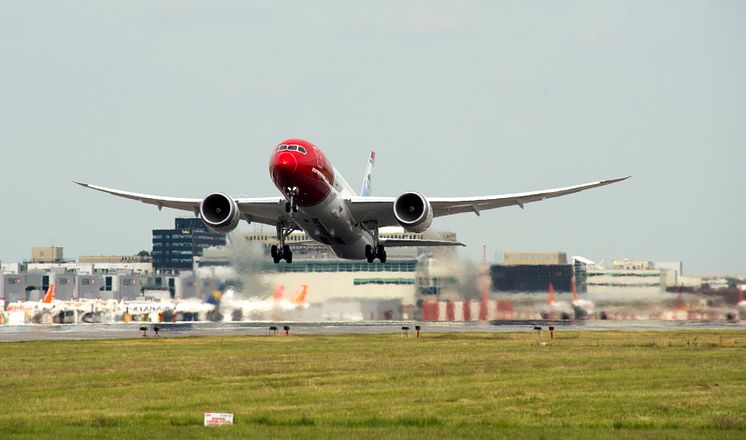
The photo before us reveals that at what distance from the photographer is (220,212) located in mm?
48594

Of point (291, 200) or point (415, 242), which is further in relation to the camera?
point (415, 242)

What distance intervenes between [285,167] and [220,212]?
6440 millimetres

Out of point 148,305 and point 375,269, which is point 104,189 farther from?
point 148,305

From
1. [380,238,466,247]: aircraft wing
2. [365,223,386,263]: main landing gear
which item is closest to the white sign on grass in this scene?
[365,223,386,263]: main landing gear

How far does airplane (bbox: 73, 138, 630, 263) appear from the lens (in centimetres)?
4400

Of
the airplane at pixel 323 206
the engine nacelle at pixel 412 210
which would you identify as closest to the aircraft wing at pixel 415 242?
the airplane at pixel 323 206

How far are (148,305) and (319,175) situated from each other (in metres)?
73.2

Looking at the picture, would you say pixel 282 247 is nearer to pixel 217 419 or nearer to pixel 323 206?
pixel 323 206

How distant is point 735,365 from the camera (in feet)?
134

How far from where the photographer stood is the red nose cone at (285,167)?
4322 cm

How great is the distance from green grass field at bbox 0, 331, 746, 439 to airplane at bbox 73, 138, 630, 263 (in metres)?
5.05

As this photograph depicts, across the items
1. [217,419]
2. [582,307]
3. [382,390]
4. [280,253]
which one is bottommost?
[217,419]

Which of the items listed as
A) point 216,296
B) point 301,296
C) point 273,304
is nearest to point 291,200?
point 301,296

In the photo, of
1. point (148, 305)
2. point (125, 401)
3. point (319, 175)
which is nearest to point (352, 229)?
point (319, 175)
